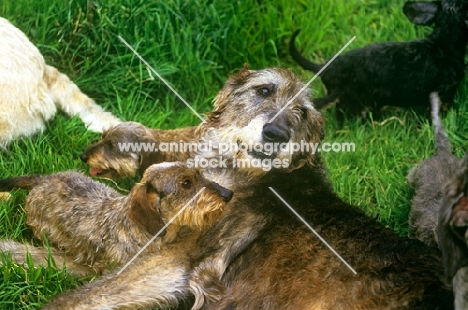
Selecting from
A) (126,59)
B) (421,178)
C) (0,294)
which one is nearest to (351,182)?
(421,178)

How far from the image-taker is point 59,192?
15.6 ft

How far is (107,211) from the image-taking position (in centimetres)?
459

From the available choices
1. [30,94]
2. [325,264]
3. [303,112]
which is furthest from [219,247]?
[30,94]

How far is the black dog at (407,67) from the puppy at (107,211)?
1.75 meters

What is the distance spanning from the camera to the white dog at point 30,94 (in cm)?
516

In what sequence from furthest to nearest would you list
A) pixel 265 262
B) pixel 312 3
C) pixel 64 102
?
1. pixel 312 3
2. pixel 64 102
3. pixel 265 262

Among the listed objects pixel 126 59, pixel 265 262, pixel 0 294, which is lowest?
pixel 0 294

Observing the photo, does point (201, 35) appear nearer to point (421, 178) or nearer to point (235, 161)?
point (235, 161)

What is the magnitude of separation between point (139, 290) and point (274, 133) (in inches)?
44.9

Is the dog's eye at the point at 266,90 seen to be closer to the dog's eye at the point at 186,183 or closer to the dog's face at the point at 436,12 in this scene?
the dog's eye at the point at 186,183

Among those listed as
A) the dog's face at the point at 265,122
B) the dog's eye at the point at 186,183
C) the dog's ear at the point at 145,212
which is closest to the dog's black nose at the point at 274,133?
the dog's face at the point at 265,122

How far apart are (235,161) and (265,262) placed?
2.41ft

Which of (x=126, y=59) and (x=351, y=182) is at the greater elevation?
(x=126, y=59)

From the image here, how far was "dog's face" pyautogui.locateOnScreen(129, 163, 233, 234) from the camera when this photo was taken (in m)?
4.22
